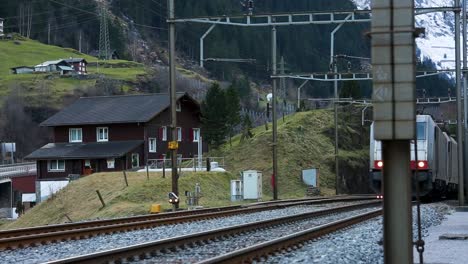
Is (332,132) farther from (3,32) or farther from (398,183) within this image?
(3,32)

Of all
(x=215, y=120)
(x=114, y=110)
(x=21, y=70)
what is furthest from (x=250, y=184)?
(x=21, y=70)

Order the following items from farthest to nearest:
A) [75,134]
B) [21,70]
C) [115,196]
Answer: [21,70], [75,134], [115,196]

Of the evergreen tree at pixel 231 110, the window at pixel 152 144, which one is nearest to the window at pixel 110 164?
the window at pixel 152 144

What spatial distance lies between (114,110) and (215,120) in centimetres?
1128

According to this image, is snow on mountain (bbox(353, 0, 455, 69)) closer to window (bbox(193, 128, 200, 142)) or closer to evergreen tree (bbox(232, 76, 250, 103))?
window (bbox(193, 128, 200, 142))

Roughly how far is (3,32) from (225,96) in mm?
110464

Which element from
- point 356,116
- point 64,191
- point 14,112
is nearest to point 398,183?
point 64,191

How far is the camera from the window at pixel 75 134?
7850cm

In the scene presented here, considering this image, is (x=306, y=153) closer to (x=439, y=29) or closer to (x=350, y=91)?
(x=350, y=91)

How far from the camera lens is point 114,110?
78.2m

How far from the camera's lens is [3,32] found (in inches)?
7032

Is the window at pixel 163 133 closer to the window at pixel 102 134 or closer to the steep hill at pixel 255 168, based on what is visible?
the window at pixel 102 134

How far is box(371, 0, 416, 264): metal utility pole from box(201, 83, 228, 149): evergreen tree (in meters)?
75.4

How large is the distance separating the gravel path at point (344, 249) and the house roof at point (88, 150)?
55.0 meters
